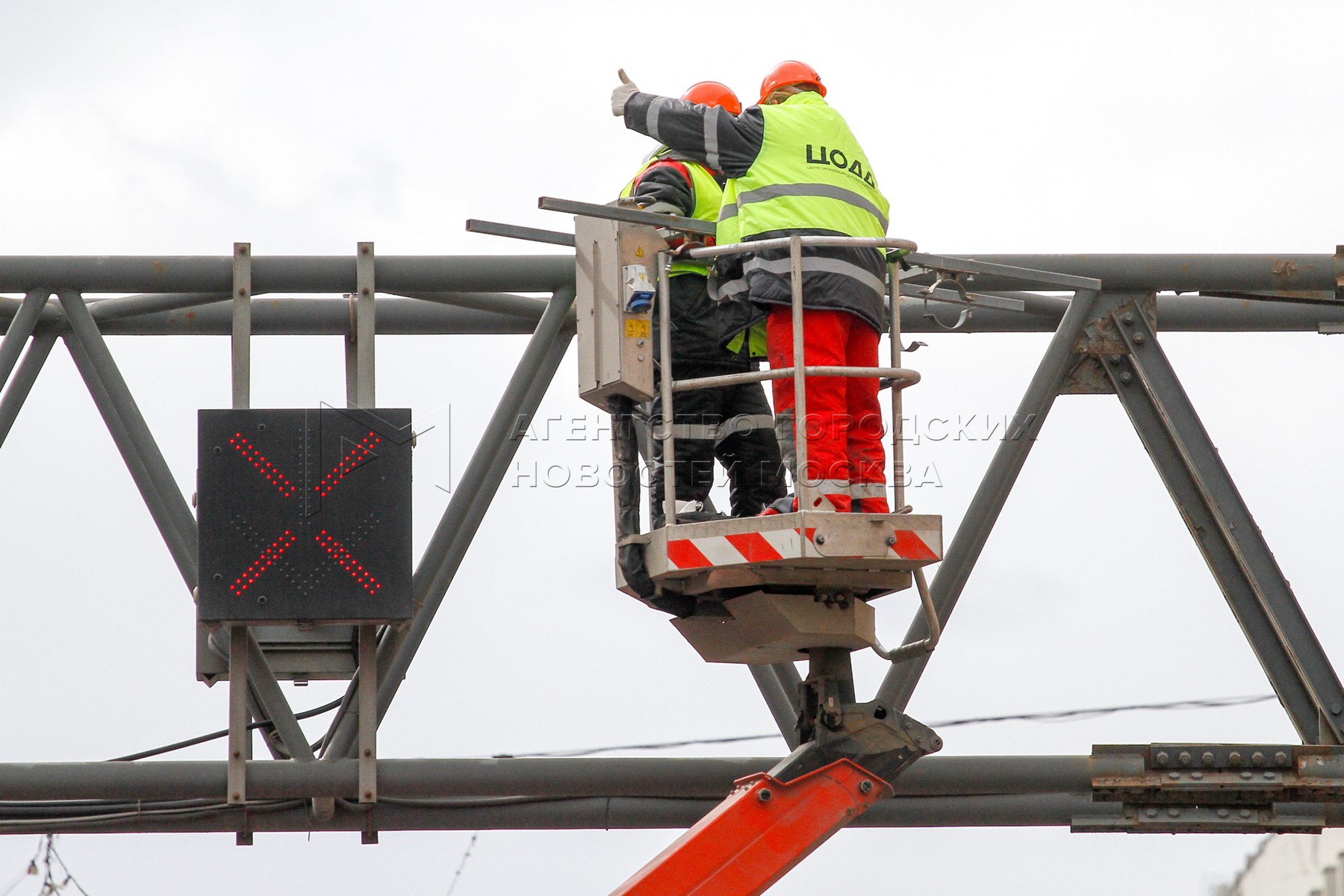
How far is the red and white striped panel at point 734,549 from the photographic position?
6820mm

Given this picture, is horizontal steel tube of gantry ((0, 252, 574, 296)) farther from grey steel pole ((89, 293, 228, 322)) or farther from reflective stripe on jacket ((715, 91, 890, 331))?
reflective stripe on jacket ((715, 91, 890, 331))

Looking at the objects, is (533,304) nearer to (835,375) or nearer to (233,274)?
(233,274)

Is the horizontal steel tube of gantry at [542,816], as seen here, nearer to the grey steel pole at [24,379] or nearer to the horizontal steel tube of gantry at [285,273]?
the grey steel pole at [24,379]

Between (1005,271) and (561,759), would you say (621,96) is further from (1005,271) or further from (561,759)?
(561,759)

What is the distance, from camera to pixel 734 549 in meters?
6.99

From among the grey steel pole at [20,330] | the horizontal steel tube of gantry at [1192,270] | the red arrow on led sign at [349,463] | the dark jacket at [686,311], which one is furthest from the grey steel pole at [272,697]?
the horizontal steel tube of gantry at [1192,270]

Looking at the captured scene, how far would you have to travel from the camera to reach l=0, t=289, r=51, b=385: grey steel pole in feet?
27.5

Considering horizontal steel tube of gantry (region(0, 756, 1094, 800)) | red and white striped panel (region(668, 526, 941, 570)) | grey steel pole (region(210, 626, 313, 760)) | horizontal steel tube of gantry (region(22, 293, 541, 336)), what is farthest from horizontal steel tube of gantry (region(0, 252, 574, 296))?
horizontal steel tube of gantry (region(0, 756, 1094, 800))

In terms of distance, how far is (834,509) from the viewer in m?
7.05

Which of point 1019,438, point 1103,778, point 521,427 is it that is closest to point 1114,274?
point 1019,438

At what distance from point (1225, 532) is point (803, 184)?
118 inches

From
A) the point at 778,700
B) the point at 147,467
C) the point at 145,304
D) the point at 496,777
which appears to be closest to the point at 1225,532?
the point at 778,700

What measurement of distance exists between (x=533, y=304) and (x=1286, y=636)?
4251 mm

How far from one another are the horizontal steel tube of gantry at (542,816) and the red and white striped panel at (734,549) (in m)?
1.87
